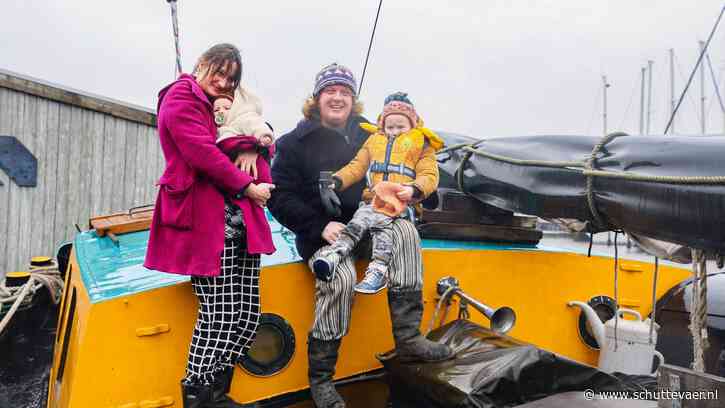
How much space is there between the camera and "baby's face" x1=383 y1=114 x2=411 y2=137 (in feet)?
Result: 8.30

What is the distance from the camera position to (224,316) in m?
1.93

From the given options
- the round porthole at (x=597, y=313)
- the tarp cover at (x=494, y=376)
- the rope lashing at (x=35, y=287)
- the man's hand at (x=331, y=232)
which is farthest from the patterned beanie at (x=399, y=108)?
the rope lashing at (x=35, y=287)

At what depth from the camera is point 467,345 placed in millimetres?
Answer: 2240

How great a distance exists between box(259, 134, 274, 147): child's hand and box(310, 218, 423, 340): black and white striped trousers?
499 millimetres

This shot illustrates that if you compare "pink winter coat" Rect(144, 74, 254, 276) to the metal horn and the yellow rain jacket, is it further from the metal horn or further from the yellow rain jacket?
the metal horn

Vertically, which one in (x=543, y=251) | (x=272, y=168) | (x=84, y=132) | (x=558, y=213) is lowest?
(x=543, y=251)

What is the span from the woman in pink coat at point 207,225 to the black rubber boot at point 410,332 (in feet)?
1.92

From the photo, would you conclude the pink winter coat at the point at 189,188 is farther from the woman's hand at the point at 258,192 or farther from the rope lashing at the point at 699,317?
the rope lashing at the point at 699,317

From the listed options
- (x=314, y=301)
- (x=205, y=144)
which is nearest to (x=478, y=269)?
(x=314, y=301)

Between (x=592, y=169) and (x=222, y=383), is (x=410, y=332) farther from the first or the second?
(x=592, y=169)

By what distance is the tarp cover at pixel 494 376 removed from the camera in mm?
1966

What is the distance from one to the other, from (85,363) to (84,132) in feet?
15.6

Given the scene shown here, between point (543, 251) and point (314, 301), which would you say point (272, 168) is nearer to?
point (314, 301)

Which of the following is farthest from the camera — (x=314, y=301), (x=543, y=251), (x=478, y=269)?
(x=543, y=251)
